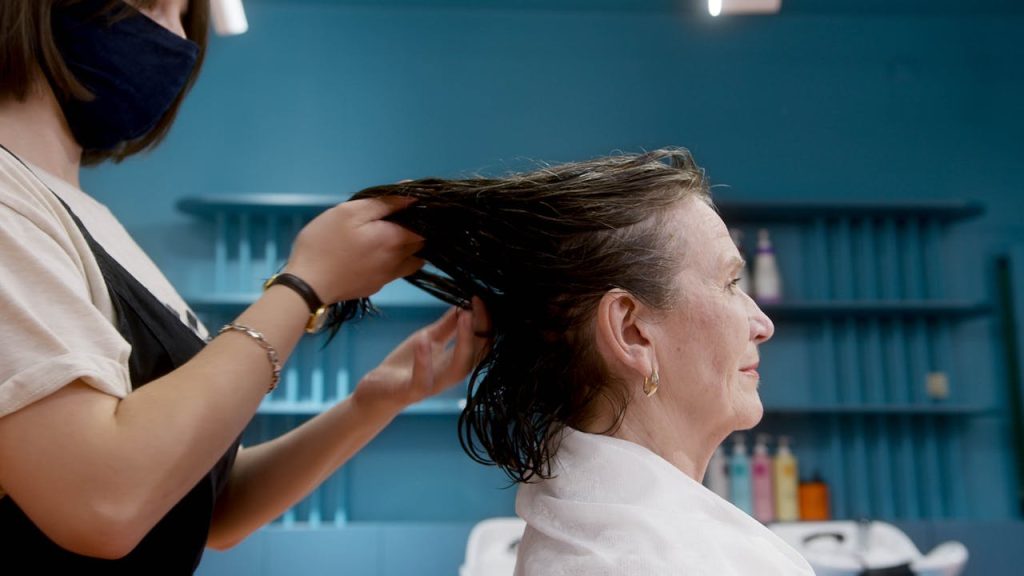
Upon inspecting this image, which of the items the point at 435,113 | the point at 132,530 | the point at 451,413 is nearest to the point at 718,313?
the point at 132,530

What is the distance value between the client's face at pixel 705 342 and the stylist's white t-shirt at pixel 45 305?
0.69 meters

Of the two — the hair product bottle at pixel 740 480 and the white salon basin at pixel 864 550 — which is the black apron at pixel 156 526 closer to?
the white salon basin at pixel 864 550

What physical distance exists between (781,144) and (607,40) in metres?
1.02

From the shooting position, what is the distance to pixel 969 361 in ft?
15.1

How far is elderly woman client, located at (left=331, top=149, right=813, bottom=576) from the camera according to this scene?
1.26 m

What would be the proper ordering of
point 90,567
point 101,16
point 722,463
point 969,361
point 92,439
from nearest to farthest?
point 92,439
point 90,567
point 101,16
point 722,463
point 969,361

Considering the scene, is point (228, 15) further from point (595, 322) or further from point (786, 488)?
point (786, 488)

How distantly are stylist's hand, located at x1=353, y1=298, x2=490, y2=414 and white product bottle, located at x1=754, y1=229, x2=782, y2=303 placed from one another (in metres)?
3.17

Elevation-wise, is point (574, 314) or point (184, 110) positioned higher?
point (184, 110)

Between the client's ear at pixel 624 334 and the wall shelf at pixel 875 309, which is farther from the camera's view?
the wall shelf at pixel 875 309

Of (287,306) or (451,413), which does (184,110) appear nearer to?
(451,413)

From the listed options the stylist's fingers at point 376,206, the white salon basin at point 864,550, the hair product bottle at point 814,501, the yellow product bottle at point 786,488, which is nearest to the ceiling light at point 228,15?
the stylist's fingers at point 376,206

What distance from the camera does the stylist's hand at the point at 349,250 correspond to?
1.10 metres

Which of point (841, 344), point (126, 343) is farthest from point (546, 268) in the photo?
point (841, 344)
